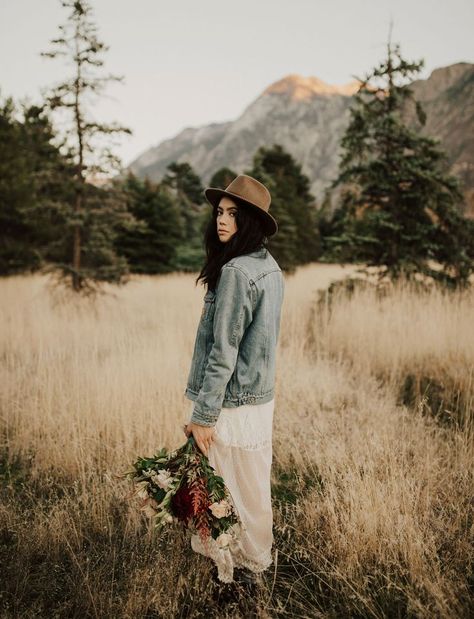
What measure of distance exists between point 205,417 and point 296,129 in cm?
12285

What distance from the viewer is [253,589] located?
1957 millimetres

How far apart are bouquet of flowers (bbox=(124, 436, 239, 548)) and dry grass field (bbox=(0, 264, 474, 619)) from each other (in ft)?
1.77

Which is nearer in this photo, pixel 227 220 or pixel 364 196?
pixel 227 220

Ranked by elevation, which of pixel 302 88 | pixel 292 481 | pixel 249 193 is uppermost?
pixel 302 88

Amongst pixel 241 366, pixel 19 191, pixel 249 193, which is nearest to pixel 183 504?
pixel 241 366

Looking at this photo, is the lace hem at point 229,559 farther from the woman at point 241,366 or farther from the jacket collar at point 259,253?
the jacket collar at point 259,253

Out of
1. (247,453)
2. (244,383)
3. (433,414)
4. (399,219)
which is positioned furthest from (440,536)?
(399,219)

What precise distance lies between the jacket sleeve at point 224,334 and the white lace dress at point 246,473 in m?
0.15

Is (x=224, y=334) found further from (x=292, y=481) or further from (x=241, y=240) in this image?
(x=292, y=481)

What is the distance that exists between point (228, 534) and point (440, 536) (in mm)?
1379

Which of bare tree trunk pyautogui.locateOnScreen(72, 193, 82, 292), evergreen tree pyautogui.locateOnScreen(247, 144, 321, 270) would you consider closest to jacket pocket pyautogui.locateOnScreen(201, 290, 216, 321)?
bare tree trunk pyautogui.locateOnScreen(72, 193, 82, 292)

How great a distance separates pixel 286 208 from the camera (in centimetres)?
1897

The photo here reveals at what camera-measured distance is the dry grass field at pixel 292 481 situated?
190cm

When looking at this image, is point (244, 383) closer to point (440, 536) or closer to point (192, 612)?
point (192, 612)
